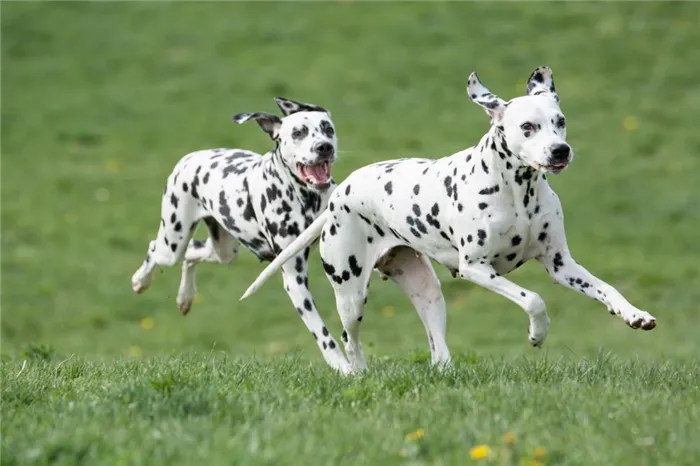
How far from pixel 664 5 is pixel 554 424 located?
17786 millimetres

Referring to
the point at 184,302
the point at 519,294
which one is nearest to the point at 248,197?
the point at 184,302

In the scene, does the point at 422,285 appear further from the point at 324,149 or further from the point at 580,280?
the point at 580,280

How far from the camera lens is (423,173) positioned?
758 centimetres

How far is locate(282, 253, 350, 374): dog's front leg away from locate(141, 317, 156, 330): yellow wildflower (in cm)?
663

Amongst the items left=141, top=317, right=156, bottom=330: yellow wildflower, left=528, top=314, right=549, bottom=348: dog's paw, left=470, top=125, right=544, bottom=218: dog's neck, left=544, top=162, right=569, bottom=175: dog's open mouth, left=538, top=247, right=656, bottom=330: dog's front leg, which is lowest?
left=141, top=317, right=156, bottom=330: yellow wildflower

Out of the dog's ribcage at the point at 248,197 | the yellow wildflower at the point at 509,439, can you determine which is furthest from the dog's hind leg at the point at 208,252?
the yellow wildflower at the point at 509,439

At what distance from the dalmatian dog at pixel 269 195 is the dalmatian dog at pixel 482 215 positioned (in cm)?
61

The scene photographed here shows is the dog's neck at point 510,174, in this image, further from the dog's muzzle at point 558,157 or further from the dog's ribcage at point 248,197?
the dog's ribcage at point 248,197

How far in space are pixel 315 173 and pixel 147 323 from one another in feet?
23.4

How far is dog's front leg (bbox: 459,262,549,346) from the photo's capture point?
22.6 feet

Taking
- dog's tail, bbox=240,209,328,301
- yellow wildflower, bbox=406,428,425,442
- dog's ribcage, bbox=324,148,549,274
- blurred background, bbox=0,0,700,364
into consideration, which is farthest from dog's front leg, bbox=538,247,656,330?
blurred background, bbox=0,0,700,364

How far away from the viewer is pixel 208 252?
10.4 metres

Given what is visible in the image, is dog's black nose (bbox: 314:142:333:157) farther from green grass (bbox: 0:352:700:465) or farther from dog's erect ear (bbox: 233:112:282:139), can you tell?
green grass (bbox: 0:352:700:465)

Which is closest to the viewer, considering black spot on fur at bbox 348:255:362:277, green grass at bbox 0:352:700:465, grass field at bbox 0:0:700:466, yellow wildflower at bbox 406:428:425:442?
green grass at bbox 0:352:700:465
